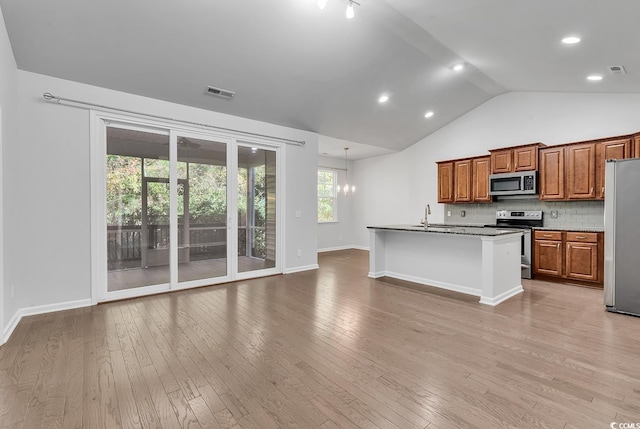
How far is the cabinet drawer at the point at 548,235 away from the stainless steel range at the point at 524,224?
0.12 metres

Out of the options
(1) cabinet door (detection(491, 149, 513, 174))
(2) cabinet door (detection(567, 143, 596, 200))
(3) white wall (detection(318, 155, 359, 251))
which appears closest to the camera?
(2) cabinet door (detection(567, 143, 596, 200))

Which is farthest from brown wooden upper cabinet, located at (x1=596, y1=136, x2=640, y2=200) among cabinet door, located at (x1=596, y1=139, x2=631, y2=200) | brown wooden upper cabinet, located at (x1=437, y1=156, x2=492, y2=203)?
brown wooden upper cabinet, located at (x1=437, y1=156, x2=492, y2=203)

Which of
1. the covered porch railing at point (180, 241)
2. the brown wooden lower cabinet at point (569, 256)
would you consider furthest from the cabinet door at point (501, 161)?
the covered porch railing at point (180, 241)

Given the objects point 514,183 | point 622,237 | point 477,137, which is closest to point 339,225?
point 477,137

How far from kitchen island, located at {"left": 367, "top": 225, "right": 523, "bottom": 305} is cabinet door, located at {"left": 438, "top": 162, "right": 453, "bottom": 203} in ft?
7.46

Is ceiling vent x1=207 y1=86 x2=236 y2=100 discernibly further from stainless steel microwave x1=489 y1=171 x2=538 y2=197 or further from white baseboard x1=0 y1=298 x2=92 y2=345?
stainless steel microwave x1=489 y1=171 x2=538 y2=197

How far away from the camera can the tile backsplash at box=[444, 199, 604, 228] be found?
201 inches

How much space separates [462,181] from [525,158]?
49.1 inches

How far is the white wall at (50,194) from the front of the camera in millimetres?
3414

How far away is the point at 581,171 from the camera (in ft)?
16.3

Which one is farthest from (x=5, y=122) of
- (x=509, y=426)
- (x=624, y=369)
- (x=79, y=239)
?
(x=624, y=369)

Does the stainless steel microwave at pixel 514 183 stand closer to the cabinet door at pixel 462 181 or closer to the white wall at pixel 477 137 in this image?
the cabinet door at pixel 462 181

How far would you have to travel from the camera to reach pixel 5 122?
113 inches

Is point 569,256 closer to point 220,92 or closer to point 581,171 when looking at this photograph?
point 581,171
